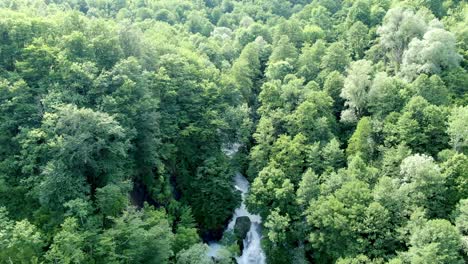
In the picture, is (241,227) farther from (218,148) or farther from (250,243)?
(218,148)

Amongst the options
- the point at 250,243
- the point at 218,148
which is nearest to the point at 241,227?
the point at 250,243

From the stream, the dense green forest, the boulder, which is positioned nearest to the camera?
the dense green forest

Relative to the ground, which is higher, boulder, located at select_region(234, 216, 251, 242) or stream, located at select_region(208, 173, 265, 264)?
boulder, located at select_region(234, 216, 251, 242)

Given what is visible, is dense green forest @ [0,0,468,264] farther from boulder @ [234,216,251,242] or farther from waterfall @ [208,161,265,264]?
waterfall @ [208,161,265,264]

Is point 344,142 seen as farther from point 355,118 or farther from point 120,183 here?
point 120,183

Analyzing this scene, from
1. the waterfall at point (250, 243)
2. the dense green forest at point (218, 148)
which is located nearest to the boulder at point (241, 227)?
the waterfall at point (250, 243)

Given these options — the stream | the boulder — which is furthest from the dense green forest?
the stream

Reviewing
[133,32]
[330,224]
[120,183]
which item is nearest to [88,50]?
[133,32]

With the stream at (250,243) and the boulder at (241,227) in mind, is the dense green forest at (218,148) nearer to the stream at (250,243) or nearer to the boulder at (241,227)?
the boulder at (241,227)

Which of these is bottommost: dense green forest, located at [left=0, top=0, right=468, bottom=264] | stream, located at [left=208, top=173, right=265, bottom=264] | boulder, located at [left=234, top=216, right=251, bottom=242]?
stream, located at [left=208, top=173, right=265, bottom=264]
